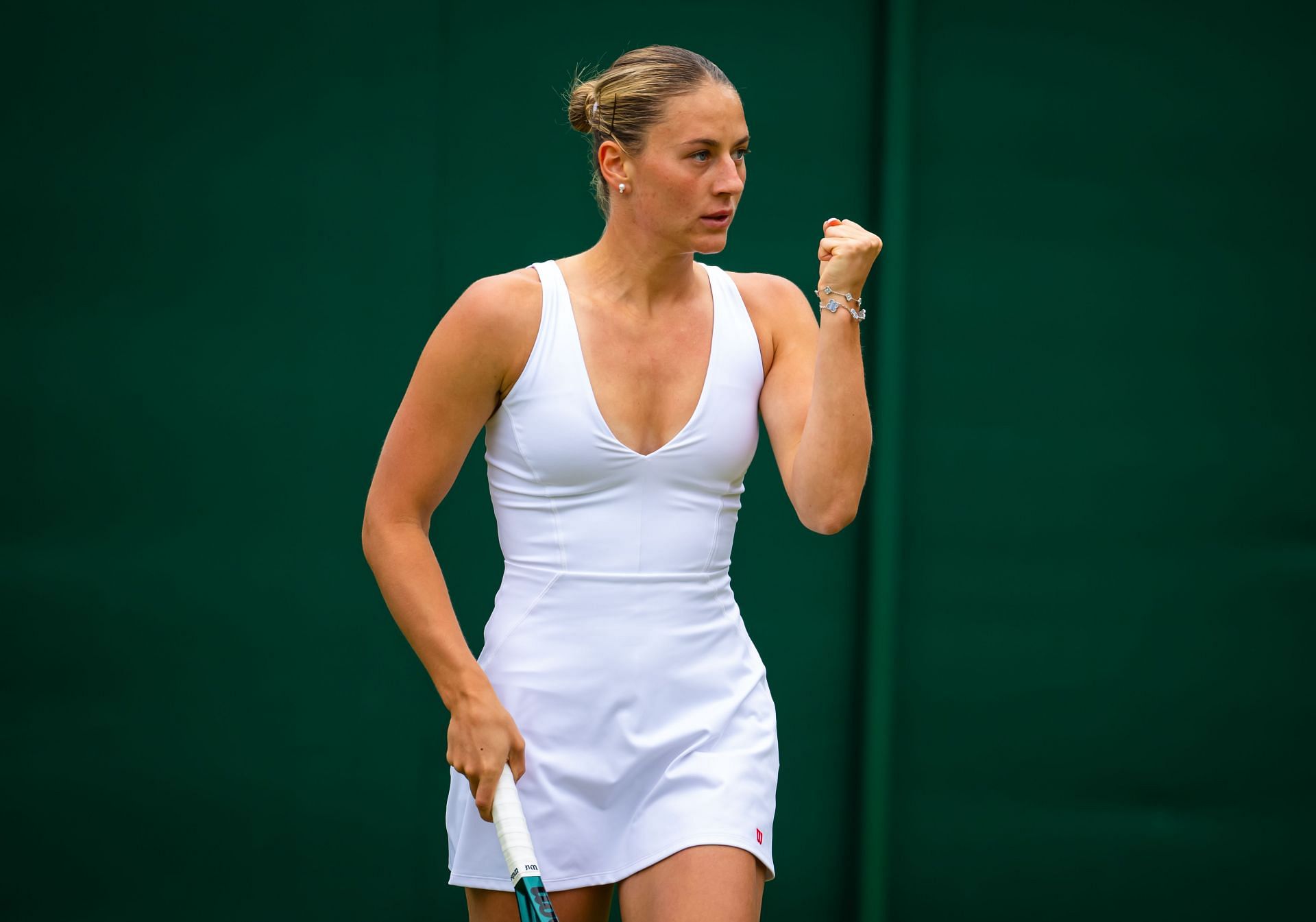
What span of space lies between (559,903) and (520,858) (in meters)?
0.27

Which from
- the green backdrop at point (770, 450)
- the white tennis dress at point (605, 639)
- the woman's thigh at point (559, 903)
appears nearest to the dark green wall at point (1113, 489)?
the green backdrop at point (770, 450)

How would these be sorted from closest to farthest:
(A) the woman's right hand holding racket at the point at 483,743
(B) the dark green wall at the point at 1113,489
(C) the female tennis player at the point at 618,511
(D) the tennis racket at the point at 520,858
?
(D) the tennis racket at the point at 520,858 < (A) the woman's right hand holding racket at the point at 483,743 < (C) the female tennis player at the point at 618,511 < (B) the dark green wall at the point at 1113,489

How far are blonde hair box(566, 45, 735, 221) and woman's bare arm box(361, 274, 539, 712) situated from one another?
12.2 inches

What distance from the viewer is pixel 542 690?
2289mm

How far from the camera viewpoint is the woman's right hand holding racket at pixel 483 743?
213cm

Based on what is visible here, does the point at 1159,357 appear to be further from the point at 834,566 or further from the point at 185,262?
the point at 185,262

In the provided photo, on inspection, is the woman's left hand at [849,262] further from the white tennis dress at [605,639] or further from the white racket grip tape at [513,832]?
the white racket grip tape at [513,832]

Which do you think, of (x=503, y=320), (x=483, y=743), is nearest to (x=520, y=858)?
(x=483, y=743)

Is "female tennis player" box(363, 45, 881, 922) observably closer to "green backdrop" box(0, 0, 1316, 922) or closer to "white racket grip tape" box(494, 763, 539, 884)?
"white racket grip tape" box(494, 763, 539, 884)

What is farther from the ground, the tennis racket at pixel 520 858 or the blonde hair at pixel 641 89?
the blonde hair at pixel 641 89

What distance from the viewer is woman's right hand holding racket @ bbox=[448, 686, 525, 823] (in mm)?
2129

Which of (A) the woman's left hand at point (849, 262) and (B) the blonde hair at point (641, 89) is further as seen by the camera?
(B) the blonde hair at point (641, 89)

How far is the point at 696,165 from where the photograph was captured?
229 cm

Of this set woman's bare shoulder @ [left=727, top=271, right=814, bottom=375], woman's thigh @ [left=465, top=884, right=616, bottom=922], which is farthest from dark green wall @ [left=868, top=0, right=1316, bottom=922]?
woman's thigh @ [left=465, top=884, right=616, bottom=922]
